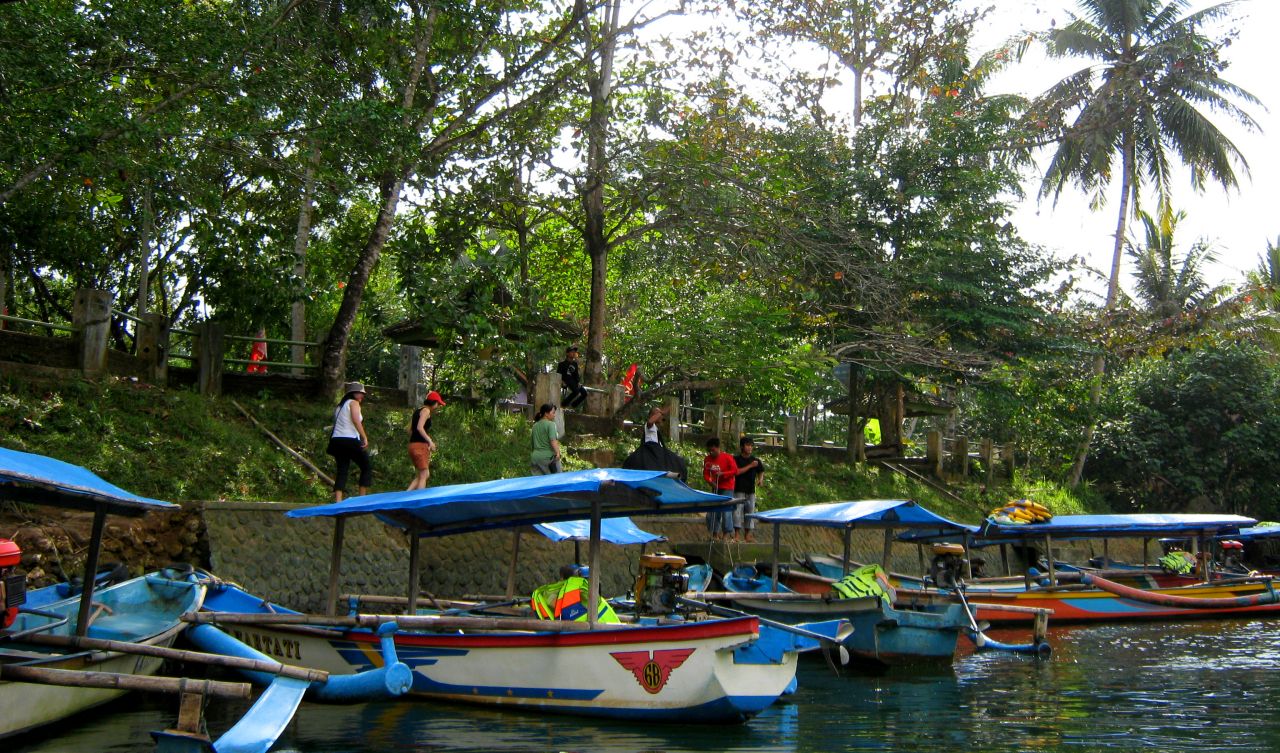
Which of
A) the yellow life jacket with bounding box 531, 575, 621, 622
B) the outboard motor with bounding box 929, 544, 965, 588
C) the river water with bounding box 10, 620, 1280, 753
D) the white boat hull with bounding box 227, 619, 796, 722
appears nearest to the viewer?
the river water with bounding box 10, 620, 1280, 753

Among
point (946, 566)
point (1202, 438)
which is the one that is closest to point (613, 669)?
point (946, 566)

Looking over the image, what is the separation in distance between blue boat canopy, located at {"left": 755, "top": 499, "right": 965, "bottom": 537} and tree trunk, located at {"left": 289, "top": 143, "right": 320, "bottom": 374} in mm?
7525

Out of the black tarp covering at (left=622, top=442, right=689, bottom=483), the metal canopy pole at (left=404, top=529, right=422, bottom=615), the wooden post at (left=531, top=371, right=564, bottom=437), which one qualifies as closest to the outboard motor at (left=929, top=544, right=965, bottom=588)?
the black tarp covering at (left=622, top=442, right=689, bottom=483)

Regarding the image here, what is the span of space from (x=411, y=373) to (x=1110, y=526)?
12062 millimetres

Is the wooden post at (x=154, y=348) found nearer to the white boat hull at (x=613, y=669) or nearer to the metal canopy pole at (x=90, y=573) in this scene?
the metal canopy pole at (x=90, y=573)

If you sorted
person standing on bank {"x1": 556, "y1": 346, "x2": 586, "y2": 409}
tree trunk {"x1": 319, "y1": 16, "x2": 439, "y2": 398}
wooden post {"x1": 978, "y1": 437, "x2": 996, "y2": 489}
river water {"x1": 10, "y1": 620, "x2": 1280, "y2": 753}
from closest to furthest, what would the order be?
river water {"x1": 10, "y1": 620, "x2": 1280, "y2": 753}, tree trunk {"x1": 319, "y1": 16, "x2": 439, "y2": 398}, person standing on bank {"x1": 556, "y1": 346, "x2": 586, "y2": 409}, wooden post {"x1": 978, "y1": 437, "x2": 996, "y2": 489}

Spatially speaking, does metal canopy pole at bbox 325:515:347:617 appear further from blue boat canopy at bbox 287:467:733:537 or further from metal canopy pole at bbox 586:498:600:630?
metal canopy pole at bbox 586:498:600:630

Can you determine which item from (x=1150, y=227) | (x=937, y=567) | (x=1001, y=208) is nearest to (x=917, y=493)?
(x=1001, y=208)

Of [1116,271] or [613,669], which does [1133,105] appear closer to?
[1116,271]

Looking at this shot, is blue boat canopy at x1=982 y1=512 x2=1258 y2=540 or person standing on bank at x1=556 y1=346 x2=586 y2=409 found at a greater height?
person standing on bank at x1=556 y1=346 x2=586 y2=409

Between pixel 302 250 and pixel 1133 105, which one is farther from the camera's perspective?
pixel 1133 105

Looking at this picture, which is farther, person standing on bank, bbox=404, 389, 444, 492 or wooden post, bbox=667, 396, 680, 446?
wooden post, bbox=667, 396, 680, 446

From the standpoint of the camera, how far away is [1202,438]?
29188 millimetres

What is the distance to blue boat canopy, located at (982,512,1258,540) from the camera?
17.6 m
